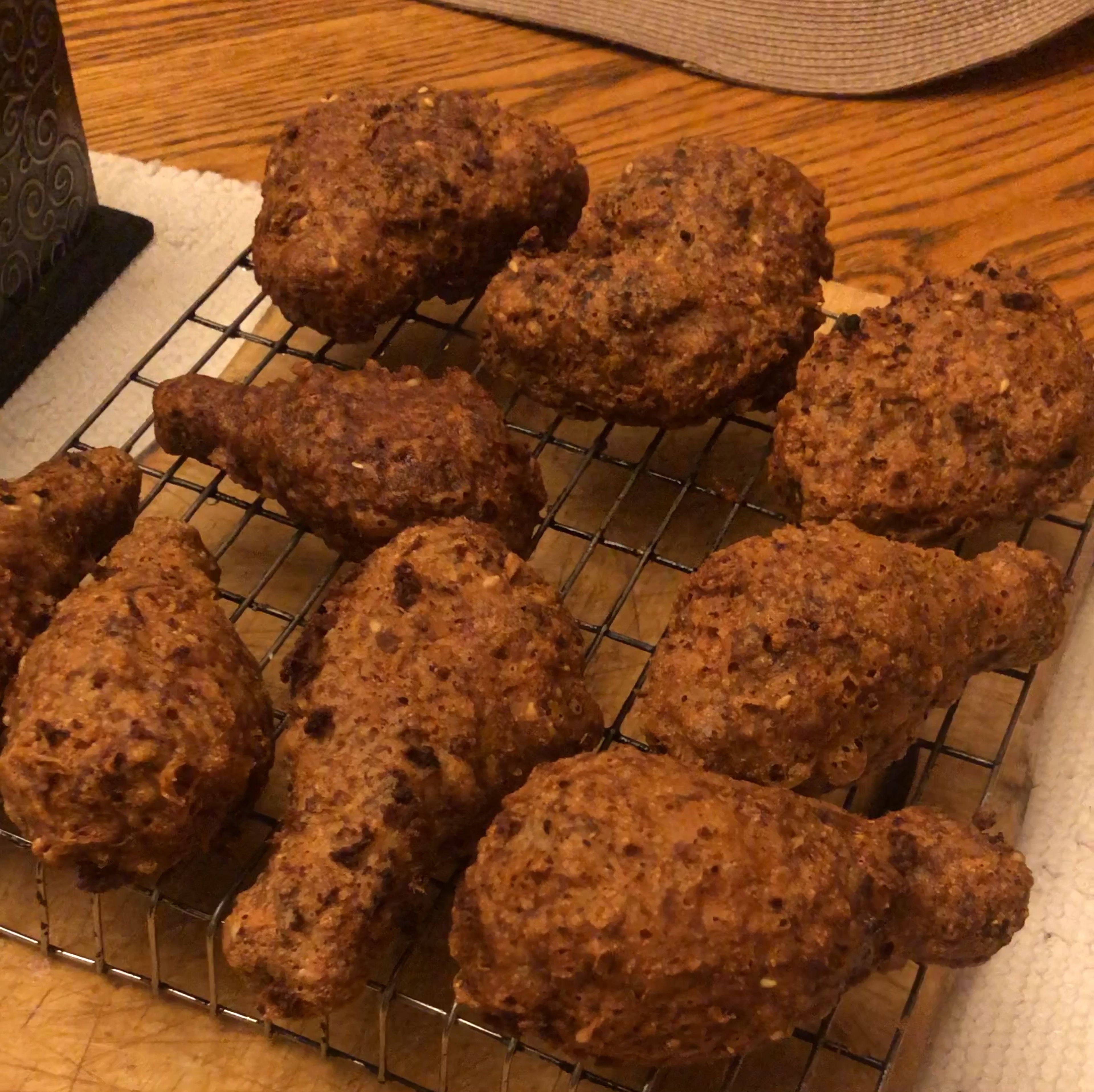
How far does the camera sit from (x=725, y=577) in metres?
1.32

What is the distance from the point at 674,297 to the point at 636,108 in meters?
1.06

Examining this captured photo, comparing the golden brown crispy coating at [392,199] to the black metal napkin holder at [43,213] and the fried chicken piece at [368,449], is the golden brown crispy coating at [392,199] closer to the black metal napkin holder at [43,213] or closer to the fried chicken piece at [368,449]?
the fried chicken piece at [368,449]

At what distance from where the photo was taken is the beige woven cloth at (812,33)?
245 centimetres

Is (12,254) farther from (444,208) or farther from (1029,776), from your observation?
(1029,776)

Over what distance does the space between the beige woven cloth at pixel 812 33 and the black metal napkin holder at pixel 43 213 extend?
91cm

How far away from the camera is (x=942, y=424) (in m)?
1.44

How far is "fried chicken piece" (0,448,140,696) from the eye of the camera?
4.49 ft

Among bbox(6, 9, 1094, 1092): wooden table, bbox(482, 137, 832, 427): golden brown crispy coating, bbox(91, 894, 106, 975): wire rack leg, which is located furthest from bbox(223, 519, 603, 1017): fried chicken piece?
bbox(6, 9, 1094, 1092): wooden table

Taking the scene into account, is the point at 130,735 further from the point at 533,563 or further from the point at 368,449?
the point at 533,563

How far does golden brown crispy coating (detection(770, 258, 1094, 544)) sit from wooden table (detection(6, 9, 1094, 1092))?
0.60m

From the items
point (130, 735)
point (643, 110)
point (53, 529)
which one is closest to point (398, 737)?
point (130, 735)

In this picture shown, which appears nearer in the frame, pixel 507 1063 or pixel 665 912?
pixel 665 912

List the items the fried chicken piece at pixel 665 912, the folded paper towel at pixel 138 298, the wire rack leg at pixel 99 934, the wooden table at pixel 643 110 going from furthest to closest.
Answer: the wooden table at pixel 643 110, the folded paper towel at pixel 138 298, the wire rack leg at pixel 99 934, the fried chicken piece at pixel 665 912

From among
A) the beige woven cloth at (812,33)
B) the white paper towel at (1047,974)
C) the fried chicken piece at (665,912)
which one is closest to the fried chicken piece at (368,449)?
the fried chicken piece at (665,912)
